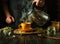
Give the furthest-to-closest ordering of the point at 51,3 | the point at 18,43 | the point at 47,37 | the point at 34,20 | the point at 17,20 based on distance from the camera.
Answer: the point at 51,3
the point at 17,20
the point at 34,20
the point at 47,37
the point at 18,43

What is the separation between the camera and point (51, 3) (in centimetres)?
230

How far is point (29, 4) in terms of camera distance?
203 cm

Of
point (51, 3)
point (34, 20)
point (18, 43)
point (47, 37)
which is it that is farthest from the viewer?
point (51, 3)

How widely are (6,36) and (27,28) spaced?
0.24 meters

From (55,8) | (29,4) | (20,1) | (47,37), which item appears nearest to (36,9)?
(29,4)

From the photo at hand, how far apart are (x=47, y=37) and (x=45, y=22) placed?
755mm

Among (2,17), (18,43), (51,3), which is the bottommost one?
(18,43)

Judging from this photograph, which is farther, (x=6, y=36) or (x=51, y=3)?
(x=51, y=3)

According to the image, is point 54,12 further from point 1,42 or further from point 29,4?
point 1,42

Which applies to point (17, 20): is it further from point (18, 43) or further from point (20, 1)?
point (18, 43)

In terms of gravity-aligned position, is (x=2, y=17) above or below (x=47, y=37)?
above

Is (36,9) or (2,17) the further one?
(2,17)

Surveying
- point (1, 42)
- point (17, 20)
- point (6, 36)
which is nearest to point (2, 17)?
point (17, 20)

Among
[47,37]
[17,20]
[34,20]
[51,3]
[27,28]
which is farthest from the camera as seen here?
[51,3]
